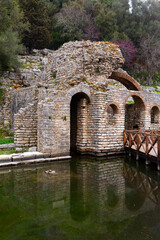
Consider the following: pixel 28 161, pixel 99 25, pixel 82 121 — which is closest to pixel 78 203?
pixel 28 161

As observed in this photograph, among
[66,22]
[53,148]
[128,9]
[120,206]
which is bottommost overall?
[120,206]

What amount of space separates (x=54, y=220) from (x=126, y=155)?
772 cm

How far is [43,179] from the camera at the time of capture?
712 cm

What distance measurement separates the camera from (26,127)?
420 inches

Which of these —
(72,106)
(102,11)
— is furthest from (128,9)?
(72,106)

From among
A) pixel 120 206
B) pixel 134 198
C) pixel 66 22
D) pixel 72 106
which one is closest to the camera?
pixel 120 206

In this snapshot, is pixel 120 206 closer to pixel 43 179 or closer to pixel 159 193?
pixel 159 193

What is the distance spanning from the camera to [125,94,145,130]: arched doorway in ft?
42.4

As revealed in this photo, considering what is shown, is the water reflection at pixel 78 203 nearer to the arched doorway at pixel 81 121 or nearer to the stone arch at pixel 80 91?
the arched doorway at pixel 81 121

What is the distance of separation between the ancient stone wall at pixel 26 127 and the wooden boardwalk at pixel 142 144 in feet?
16.3

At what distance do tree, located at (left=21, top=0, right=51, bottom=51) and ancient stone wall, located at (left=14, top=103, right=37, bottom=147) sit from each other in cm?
1827

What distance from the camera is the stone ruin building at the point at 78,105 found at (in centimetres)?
1004

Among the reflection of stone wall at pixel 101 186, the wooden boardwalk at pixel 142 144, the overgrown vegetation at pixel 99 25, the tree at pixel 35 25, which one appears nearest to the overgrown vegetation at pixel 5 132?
the reflection of stone wall at pixel 101 186

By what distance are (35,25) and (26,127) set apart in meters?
20.2
